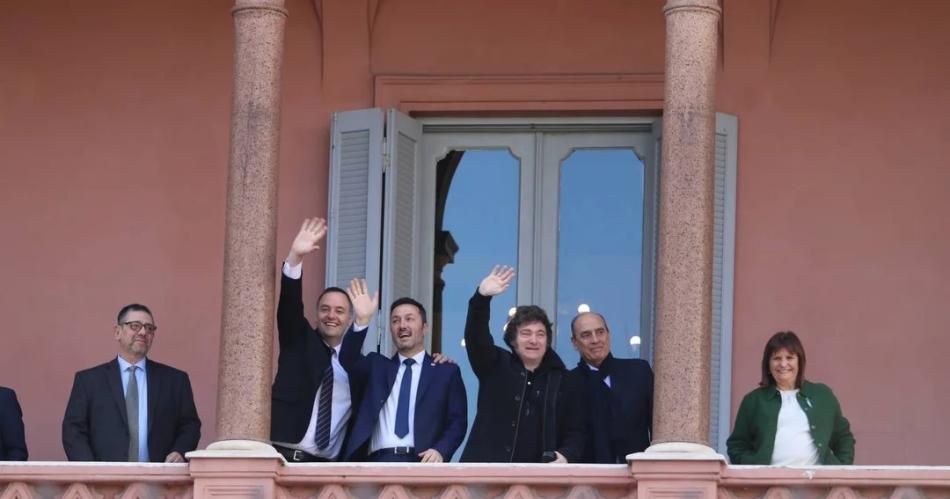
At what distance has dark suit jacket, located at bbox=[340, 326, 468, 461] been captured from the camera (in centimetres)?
1381

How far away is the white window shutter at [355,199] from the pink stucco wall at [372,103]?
0.85 feet

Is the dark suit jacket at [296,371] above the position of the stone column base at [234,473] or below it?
above

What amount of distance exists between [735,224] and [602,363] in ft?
7.26

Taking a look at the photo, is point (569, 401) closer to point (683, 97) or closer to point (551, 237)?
point (683, 97)

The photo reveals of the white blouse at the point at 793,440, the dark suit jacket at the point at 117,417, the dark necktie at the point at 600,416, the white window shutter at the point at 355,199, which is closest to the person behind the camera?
the white blouse at the point at 793,440

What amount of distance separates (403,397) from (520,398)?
1.94 feet

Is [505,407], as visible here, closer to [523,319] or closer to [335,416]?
[523,319]

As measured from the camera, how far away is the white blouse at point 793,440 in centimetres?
1359

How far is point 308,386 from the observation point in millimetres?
13953

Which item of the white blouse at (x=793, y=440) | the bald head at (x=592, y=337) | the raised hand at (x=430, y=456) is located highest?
the bald head at (x=592, y=337)

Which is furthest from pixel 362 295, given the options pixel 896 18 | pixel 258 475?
pixel 896 18

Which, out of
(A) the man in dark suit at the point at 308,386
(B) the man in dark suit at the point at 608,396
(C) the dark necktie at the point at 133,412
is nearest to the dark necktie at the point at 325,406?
(A) the man in dark suit at the point at 308,386

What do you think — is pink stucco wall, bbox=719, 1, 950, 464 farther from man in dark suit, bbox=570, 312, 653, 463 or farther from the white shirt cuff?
the white shirt cuff

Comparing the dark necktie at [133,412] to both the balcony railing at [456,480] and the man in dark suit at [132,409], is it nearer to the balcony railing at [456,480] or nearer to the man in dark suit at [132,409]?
Answer: the man in dark suit at [132,409]
